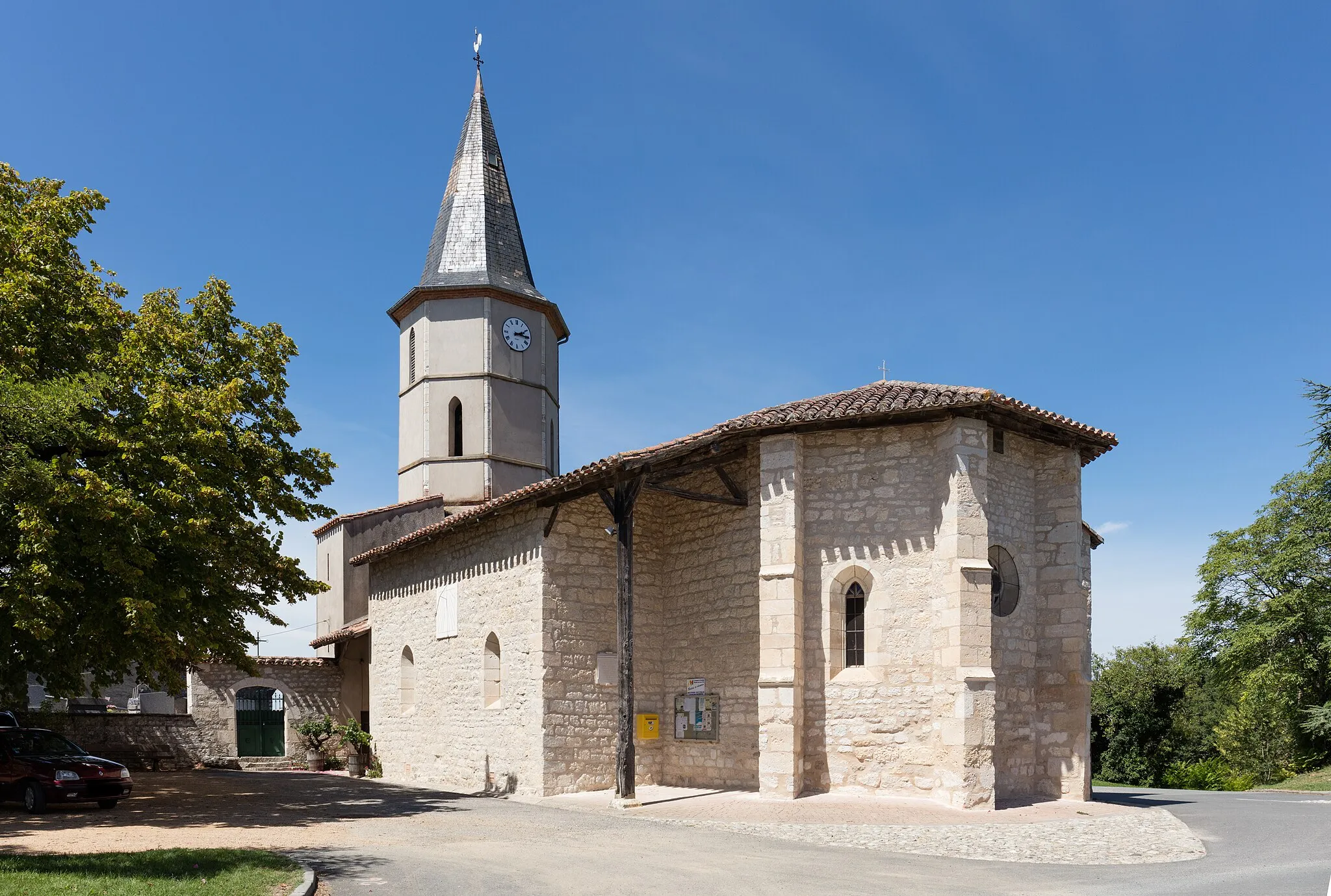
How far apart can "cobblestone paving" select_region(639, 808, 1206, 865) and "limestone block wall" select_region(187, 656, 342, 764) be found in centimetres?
1617

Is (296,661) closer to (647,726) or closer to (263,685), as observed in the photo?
(263,685)

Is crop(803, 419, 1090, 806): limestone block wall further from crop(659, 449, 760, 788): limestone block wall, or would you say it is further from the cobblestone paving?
the cobblestone paving

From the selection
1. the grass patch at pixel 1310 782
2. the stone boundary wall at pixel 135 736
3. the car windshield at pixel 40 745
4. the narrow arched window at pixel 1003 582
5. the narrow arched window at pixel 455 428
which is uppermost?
the narrow arched window at pixel 455 428

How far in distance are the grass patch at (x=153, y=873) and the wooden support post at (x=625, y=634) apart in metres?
5.79

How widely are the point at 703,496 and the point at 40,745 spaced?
1081 cm

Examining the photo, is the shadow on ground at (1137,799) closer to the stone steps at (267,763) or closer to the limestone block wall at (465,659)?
the limestone block wall at (465,659)

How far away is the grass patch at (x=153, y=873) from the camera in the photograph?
7957mm

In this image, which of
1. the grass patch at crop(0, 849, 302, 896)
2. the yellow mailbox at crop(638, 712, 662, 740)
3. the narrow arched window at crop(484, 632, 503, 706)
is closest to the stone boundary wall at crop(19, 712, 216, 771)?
the narrow arched window at crop(484, 632, 503, 706)

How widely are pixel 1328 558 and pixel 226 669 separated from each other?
30.0m

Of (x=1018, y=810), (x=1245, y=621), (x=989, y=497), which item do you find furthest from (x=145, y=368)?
(x=1245, y=621)

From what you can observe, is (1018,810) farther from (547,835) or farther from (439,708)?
(439,708)

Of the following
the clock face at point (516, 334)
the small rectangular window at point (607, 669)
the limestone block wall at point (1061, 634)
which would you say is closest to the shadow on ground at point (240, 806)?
the small rectangular window at point (607, 669)

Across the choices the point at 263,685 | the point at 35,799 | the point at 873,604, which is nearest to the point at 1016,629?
the point at 873,604

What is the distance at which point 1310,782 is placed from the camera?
73.1 feet
